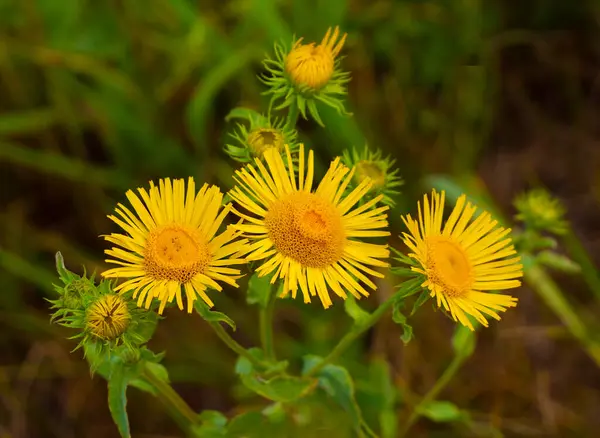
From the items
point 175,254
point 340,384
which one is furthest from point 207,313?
point 340,384

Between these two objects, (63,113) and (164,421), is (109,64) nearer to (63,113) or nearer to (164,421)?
(63,113)

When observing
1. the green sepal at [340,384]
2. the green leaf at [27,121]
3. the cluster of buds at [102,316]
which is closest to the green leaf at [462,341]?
the green sepal at [340,384]

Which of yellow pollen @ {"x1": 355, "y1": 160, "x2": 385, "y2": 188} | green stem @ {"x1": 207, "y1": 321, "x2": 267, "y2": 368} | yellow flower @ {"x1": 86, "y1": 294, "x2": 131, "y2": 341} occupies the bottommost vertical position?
yellow flower @ {"x1": 86, "y1": 294, "x2": 131, "y2": 341}

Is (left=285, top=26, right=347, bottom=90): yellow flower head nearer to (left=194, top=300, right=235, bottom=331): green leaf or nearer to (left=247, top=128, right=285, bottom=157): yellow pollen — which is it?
(left=247, top=128, right=285, bottom=157): yellow pollen

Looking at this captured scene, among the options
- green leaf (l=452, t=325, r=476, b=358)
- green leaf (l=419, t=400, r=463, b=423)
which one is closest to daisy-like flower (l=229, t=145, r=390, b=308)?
green leaf (l=452, t=325, r=476, b=358)

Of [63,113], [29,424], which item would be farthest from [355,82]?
[29,424]

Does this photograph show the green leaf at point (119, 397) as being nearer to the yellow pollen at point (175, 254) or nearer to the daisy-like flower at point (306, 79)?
the yellow pollen at point (175, 254)
